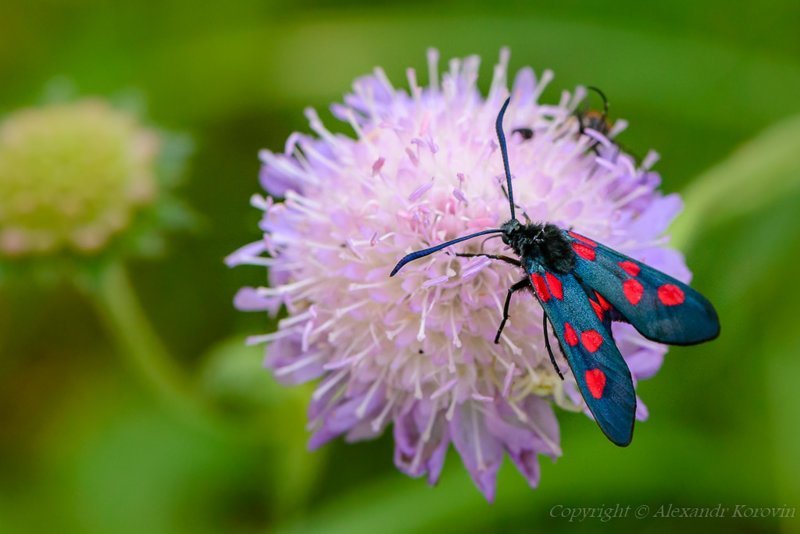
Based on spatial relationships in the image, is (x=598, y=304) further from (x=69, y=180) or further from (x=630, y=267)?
(x=69, y=180)

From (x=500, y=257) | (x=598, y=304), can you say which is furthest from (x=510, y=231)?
(x=598, y=304)

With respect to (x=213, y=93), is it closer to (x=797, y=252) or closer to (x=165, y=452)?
(x=165, y=452)

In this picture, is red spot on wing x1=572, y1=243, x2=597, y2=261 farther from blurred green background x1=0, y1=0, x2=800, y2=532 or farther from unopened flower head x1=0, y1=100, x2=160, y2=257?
unopened flower head x1=0, y1=100, x2=160, y2=257

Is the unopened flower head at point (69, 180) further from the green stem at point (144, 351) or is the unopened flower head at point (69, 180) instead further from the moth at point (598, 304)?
the moth at point (598, 304)

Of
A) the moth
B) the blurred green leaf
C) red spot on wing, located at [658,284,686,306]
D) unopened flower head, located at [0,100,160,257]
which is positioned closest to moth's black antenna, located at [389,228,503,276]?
the moth

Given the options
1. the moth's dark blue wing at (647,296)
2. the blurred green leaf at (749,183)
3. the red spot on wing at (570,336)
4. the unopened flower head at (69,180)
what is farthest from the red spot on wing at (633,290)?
the unopened flower head at (69,180)
